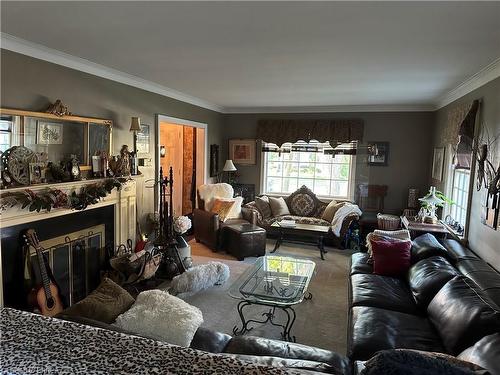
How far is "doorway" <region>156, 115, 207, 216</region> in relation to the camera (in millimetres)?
6301

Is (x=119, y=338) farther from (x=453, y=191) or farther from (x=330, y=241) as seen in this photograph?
(x=330, y=241)

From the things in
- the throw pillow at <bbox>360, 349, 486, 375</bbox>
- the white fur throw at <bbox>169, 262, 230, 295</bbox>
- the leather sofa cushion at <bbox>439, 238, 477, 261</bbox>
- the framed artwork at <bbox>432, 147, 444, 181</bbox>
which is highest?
the framed artwork at <bbox>432, 147, 444, 181</bbox>

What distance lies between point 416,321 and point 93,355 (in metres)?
2.20

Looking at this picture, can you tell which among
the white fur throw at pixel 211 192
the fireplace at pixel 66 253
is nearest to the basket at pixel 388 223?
the white fur throw at pixel 211 192

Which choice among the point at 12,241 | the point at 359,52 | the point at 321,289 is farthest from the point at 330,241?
the point at 12,241

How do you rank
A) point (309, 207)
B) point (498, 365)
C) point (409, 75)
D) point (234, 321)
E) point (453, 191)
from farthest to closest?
point (309, 207) < point (453, 191) < point (409, 75) < point (234, 321) < point (498, 365)

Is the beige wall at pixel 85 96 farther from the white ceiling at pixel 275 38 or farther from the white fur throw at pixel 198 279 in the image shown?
the white fur throw at pixel 198 279

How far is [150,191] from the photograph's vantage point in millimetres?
4797

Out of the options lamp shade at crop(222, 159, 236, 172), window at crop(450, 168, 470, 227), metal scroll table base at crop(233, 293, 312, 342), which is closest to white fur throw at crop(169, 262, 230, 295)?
metal scroll table base at crop(233, 293, 312, 342)

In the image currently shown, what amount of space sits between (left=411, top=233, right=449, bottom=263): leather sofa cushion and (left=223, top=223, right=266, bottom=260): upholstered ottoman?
2267mm

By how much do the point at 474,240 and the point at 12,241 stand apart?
14.1 ft

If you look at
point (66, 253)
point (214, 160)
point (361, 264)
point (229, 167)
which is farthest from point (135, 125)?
point (361, 264)

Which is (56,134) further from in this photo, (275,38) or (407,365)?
(407,365)

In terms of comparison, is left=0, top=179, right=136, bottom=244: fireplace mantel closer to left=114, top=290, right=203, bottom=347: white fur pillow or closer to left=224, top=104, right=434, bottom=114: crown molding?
left=114, top=290, right=203, bottom=347: white fur pillow
